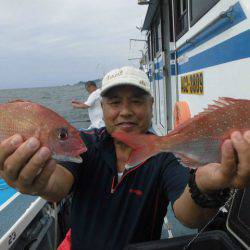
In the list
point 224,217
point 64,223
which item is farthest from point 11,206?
point 224,217

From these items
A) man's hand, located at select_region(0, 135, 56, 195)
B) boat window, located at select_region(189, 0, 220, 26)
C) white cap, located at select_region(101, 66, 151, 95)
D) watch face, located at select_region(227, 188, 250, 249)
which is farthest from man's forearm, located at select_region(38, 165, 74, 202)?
boat window, located at select_region(189, 0, 220, 26)

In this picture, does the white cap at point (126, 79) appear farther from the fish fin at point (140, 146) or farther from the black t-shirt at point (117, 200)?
the fish fin at point (140, 146)

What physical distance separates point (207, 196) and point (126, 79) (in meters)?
0.94

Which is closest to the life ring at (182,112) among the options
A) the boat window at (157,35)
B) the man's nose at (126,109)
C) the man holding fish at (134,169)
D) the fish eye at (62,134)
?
the man holding fish at (134,169)

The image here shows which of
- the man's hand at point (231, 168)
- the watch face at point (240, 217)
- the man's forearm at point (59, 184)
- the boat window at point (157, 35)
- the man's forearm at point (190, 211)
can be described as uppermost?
the boat window at point (157, 35)

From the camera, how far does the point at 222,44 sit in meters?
2.90

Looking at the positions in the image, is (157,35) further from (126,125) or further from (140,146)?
(140,146)

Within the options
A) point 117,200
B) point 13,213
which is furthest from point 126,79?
point 13,213

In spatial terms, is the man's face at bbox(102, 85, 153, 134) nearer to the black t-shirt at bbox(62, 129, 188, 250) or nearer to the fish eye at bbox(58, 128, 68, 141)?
the black t-shirt at bbox(62, 129, 188, 250)

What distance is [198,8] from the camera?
3621 millimetres

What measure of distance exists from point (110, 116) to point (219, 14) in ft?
3.77

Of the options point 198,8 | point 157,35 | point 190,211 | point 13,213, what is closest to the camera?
point 190,211

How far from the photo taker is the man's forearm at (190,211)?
6.15 ft

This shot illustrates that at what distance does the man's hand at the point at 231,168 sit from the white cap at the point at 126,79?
835 mm
